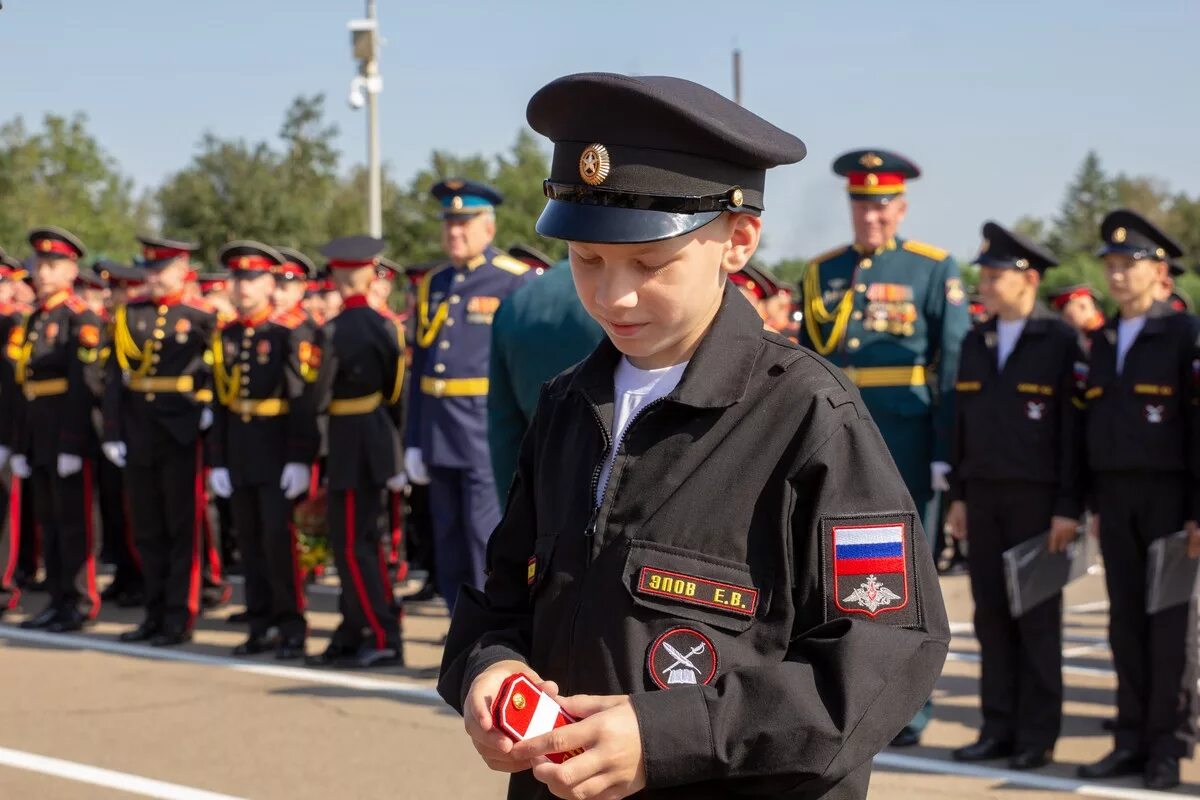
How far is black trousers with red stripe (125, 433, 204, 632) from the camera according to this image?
9242 millimetres

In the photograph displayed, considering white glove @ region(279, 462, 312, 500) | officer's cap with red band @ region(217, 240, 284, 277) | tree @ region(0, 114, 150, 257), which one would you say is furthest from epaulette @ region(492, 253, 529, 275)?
tree @ region(0, 114, 150, 257)

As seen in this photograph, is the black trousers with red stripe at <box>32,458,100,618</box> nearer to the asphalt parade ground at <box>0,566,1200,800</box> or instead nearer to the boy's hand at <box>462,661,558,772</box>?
the asphalt parade ground at <box>0,566,1200,800</box>

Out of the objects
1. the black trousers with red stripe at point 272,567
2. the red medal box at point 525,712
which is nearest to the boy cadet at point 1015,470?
the black trousers with red stripe at point 272,567

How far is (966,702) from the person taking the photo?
7605mm

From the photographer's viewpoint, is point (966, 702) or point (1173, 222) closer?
point (966, 702)

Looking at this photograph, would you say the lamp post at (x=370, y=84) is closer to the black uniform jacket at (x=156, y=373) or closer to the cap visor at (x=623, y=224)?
the black uniform jacket at (x=156, y=373)

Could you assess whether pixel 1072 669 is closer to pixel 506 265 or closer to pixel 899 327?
pixel 899 327

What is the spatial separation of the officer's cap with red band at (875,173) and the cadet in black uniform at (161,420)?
4604mm

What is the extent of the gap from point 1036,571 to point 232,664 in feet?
14.9

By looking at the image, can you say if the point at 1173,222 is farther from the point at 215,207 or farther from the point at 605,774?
the point at 605,774

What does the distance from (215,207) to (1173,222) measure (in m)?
35.1

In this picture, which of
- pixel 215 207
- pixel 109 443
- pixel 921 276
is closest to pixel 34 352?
pixel 109 443

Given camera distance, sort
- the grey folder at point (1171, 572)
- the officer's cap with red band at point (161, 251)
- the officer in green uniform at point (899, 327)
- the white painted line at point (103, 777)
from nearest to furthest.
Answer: the white painted line at point (103, 777) → the grey folder at point (1171, 572) → the officer in green uniform at point (899, 327) → the officer's cap with red band at point (161, 251)

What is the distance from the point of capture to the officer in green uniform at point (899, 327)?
21.6 ft
